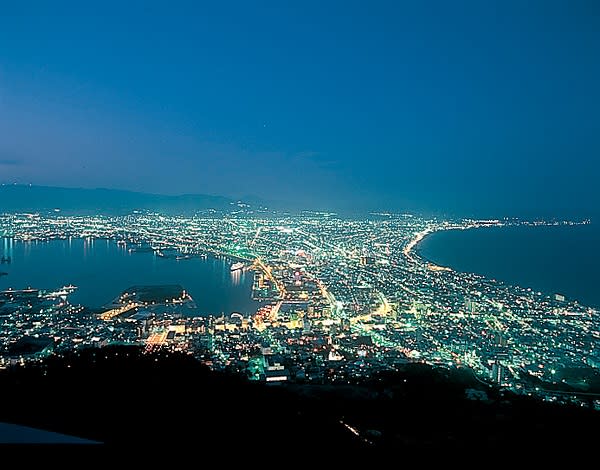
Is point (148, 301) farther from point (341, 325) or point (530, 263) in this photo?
point (530, 263)

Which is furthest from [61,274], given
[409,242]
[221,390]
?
[409,242]

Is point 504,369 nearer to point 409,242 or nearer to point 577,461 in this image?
point 577,461

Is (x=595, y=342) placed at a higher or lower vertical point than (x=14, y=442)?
lower

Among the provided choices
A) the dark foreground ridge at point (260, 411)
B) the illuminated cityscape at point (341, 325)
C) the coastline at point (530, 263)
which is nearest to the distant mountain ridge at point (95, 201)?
the illuminated cityscape at point (341, 325)

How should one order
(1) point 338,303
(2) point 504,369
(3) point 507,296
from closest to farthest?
(2) point 504,369 < (1) point 338,303 < (3) point 507,296

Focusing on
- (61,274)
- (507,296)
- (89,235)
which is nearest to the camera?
(507,296)

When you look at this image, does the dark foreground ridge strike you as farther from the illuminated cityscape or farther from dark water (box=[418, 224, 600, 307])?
dark water (box=[418, 224, 600, 307])

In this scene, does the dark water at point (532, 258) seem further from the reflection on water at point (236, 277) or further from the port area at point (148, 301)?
the port area at point (148, 301)
